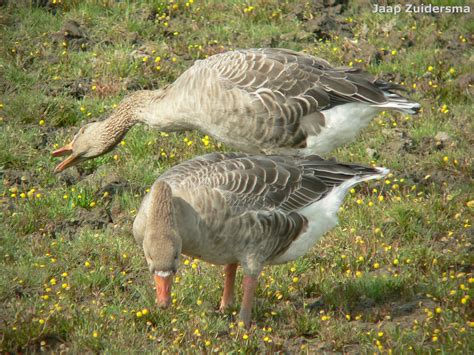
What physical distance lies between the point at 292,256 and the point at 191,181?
1.14 metres

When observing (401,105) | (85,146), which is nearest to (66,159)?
(85,146)

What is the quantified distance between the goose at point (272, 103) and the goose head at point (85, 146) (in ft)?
0.04

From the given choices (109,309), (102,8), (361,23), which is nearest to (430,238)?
(109,309)

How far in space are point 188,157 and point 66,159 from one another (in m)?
1.43

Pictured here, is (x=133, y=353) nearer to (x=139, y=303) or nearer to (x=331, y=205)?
(x=139, y=303)

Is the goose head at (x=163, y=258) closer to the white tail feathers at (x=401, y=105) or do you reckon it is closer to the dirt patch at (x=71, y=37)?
the white tail feathers at (x=401, y=105)

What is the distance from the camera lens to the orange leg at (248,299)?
7.41 metres

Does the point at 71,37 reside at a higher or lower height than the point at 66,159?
higher

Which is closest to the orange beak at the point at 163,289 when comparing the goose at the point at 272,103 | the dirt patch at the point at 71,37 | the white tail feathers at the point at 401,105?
the goose at the point at 272,103

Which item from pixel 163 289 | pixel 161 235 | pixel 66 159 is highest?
pixel 161 235

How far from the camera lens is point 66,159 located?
9.74 meters

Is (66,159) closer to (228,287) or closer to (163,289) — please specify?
(228,287)

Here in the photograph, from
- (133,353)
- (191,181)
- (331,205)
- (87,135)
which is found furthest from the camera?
(87,135)

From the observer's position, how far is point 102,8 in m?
13.2
